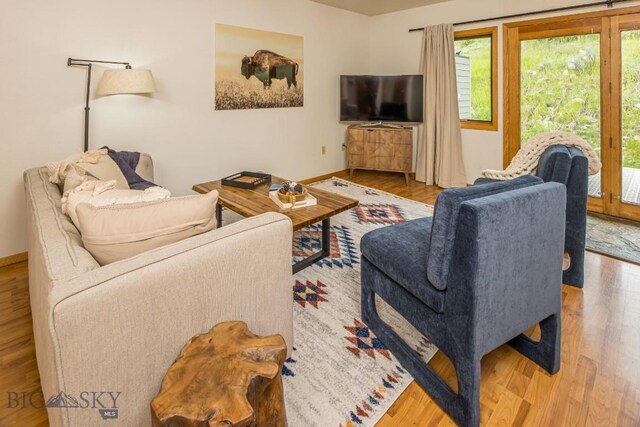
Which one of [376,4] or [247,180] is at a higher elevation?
[376,4]

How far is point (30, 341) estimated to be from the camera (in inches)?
73.7

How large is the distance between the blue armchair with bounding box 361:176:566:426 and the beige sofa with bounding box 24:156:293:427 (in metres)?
0.57

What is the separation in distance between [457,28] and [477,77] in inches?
25.3

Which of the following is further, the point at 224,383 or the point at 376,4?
the point at 376,4

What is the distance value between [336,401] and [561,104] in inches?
153

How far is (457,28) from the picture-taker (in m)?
4.54

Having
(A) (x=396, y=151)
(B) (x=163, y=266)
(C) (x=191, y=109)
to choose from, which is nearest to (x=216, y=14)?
(C) (x=191, y=109)

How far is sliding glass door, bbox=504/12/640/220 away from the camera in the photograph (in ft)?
11.1

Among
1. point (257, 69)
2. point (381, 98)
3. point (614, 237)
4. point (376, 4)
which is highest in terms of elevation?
point (376, 4)

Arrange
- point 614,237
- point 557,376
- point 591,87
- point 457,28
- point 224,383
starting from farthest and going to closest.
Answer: point 457,28 < point 591,87 < point 614,237 < point 557,376 < point 224,383

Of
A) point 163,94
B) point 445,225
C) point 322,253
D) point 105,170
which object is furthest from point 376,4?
point 445,225

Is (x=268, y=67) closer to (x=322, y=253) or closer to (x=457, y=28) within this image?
(x=457, y=28)

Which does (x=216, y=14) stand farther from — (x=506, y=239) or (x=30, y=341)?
(x=506, y=239)

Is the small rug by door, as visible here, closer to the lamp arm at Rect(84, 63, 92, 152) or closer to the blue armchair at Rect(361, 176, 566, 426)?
the blue armchair at Rect(361, 176, 566, 426)
